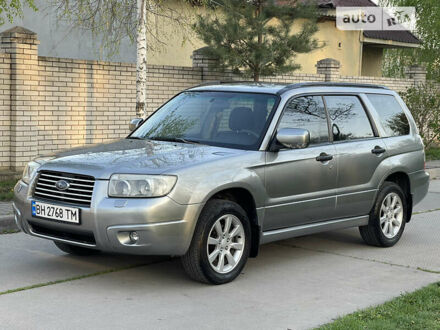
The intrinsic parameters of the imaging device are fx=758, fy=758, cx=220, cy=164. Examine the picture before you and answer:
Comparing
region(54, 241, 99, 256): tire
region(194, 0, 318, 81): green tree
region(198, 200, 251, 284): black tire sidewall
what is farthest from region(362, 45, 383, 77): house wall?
region(198, 200, 251, 284): black tire sidewall

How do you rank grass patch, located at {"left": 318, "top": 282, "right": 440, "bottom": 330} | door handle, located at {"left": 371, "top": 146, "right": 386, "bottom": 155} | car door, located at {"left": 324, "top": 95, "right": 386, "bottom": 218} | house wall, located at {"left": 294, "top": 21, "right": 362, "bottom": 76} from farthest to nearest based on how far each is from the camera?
house wall, located at {"left": 294, "top": 21, "right": 362, "bottom": 76} → door handle, located at {"left": 371, "top": 146, "right": 386, "bottom": 155} → car door, located at {"left": 324, "top": 95, "right": 386, "bottom": 218} → grass patch, located at {"left": 318, "top": 282, "right": 440, "bottom": 330}

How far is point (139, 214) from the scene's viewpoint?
5883mm

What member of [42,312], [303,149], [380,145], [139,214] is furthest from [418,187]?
[42,312]

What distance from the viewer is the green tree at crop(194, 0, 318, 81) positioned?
15781mm

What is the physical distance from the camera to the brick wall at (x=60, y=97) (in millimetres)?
12555

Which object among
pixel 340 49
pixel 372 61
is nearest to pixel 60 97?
pixel 340 49

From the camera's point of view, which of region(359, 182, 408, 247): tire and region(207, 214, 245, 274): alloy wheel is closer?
region(207, 214, 245, 274): alloy wheel

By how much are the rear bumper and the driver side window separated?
1.61 m

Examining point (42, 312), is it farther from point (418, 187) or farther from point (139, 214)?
point (418, 187)

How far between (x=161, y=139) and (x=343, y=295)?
2.31 m

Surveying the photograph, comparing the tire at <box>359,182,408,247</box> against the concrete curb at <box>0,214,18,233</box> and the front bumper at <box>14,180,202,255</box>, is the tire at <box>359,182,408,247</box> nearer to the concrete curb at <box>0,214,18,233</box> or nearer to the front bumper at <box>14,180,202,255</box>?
the front bumper at <box>14,180,202,255</box>

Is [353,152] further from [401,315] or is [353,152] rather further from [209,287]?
[401,315]

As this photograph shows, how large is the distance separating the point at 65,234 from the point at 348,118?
3.25 metres

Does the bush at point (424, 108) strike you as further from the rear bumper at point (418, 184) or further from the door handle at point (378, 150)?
the door handle at point (378, 150)
